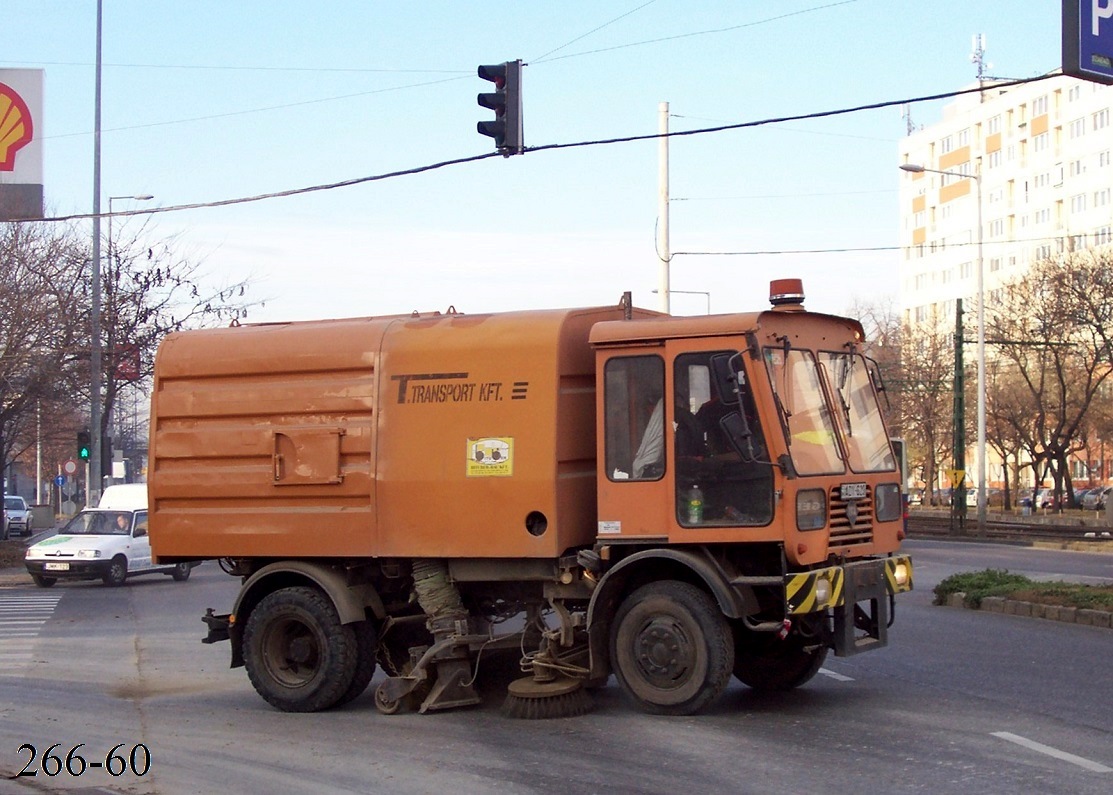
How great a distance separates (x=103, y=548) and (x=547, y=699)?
66.1 feet

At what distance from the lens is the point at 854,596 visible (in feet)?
31.9

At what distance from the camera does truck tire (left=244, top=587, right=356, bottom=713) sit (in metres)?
10.8

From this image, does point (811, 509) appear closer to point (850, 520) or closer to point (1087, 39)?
point (850, 520)

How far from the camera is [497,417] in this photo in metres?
10.2

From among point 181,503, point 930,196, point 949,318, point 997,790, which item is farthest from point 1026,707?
point 930,196

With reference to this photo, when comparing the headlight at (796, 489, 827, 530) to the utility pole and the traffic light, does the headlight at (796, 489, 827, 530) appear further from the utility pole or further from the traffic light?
the utility pole

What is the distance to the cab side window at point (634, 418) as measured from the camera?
986 centimetres

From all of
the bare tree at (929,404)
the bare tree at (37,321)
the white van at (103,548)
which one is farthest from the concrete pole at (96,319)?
the bare tree at (929,404)

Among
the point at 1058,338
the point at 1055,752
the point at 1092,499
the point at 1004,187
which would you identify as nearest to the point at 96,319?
the point at 1055,752

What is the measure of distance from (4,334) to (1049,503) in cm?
5389

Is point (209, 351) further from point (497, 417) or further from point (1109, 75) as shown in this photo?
point (1109, 75)

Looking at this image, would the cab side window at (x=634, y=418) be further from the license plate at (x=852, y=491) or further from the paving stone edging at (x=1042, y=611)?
the paving stone edging at (x=1042, y=611)

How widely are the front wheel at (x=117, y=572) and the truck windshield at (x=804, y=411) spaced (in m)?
21.1

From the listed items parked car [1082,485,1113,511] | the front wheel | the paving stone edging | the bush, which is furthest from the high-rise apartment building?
the paving stone edging
